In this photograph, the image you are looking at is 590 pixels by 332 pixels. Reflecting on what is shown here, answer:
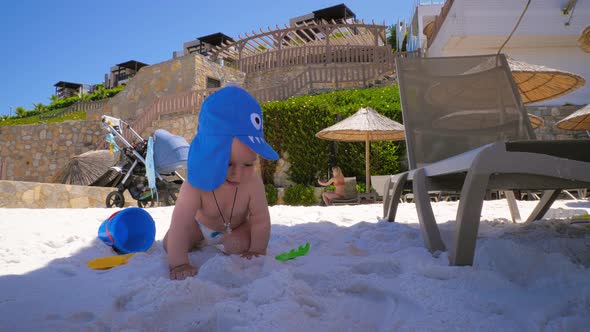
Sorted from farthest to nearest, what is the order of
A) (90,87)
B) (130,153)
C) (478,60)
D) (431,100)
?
(90,87)
(130,153)
(478,60)
(431,100)

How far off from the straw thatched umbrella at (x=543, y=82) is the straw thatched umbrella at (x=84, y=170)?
29.6 feet

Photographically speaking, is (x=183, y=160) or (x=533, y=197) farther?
(x=533, y=197)

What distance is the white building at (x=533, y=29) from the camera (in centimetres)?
1191

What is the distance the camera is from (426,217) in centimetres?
180

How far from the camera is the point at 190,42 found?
39.8 metres

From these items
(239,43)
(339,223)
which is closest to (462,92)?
(339,223)

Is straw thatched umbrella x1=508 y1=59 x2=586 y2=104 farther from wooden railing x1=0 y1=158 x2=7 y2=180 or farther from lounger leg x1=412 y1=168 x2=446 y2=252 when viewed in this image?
wooden railing x1=0 y1=158 x2=7 y2=180

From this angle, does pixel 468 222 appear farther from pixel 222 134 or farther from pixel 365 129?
pixel 365 129

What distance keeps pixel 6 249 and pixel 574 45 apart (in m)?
15.9

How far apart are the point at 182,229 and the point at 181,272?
0.58 feet

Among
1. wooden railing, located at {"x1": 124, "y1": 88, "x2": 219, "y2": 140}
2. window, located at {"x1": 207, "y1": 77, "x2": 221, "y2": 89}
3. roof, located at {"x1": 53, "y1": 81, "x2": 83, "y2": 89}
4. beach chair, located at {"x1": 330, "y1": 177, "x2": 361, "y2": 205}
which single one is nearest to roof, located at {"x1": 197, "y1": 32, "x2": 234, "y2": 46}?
window, located at {"x1": 207, "y1": 77, "x2": 221, "y2": 89}

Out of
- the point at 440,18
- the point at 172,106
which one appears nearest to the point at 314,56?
the point at 440,18

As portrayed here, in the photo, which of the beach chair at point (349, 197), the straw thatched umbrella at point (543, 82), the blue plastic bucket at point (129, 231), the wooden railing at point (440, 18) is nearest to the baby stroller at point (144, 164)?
the beach chair at point (349, 197)

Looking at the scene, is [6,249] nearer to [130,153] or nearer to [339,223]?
[339,223]
